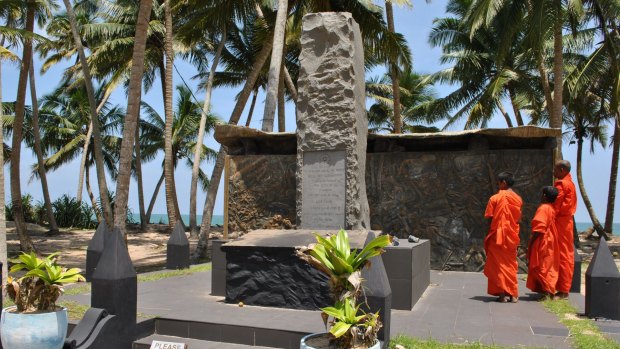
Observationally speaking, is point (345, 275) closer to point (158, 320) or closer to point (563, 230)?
point (158, 320)

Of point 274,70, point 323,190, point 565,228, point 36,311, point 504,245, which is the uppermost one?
point 274,70

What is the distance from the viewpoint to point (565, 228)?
782 cm

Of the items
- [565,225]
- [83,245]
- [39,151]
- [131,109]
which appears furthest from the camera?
[39,151]

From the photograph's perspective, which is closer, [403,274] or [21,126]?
[403,274]

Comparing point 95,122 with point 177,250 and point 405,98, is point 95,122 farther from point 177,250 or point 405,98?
point 405,98

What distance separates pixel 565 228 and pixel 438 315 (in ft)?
8.11

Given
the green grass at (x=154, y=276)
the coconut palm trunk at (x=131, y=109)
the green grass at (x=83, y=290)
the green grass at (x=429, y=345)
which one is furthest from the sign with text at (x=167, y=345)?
the coconut palm trunk at (x=131, y=109)

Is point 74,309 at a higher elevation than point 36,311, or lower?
lower

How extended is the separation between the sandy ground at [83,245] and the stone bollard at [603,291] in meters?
11.3

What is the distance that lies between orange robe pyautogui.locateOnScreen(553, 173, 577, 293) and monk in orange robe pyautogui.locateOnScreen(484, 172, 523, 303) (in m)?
0.72

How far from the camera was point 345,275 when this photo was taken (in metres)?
4.04

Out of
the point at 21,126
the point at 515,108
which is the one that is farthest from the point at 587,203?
the point at 21,126

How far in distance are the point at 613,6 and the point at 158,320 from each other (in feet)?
55.6

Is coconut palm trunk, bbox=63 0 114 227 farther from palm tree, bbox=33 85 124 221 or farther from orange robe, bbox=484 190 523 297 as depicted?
palm tree, bbox=33 85 124 221
